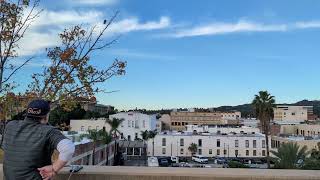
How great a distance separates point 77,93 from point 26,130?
4.75 metres

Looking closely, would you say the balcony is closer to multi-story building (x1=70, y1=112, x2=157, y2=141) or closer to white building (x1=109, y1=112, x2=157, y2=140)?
multi-story building (x1=70, y1=112, x2=157, y2=141)

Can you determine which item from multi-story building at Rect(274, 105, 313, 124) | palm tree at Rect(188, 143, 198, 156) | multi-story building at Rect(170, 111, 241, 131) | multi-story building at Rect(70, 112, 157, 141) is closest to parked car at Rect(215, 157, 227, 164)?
palm tree at Rect(188, 143, 198, 156)

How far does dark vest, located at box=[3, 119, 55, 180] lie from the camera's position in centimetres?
348

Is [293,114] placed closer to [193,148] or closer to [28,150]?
[193,148]

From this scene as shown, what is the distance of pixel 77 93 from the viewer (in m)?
8.27

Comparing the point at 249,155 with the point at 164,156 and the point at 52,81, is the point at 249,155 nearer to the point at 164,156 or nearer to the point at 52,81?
the point at 164,156

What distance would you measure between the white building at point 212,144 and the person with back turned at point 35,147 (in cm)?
7620

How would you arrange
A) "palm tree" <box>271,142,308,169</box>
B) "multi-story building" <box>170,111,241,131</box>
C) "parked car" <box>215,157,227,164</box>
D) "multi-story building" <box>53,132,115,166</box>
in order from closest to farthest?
"palm tree" <box>271,142,308,169</box> < "multi-story building" <box>53,132,115,166</box> < "parked car" <box>215,157,227,164</box> < "multi-story building" <box>170,111,241,131</box>

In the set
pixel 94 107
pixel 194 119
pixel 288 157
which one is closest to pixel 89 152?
pixel 288 157

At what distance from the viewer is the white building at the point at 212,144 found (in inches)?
3108

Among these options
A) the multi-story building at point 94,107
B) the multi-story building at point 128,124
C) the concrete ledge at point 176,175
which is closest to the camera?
the concrete ledge at point 176,175

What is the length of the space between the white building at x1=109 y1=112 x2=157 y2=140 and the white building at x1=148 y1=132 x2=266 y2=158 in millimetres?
8463

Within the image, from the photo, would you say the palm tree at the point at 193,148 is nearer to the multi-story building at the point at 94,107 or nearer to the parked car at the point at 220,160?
the parked car at the point at 220,160

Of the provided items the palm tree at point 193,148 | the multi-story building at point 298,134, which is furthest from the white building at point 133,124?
the multi-story building at point 298,134
